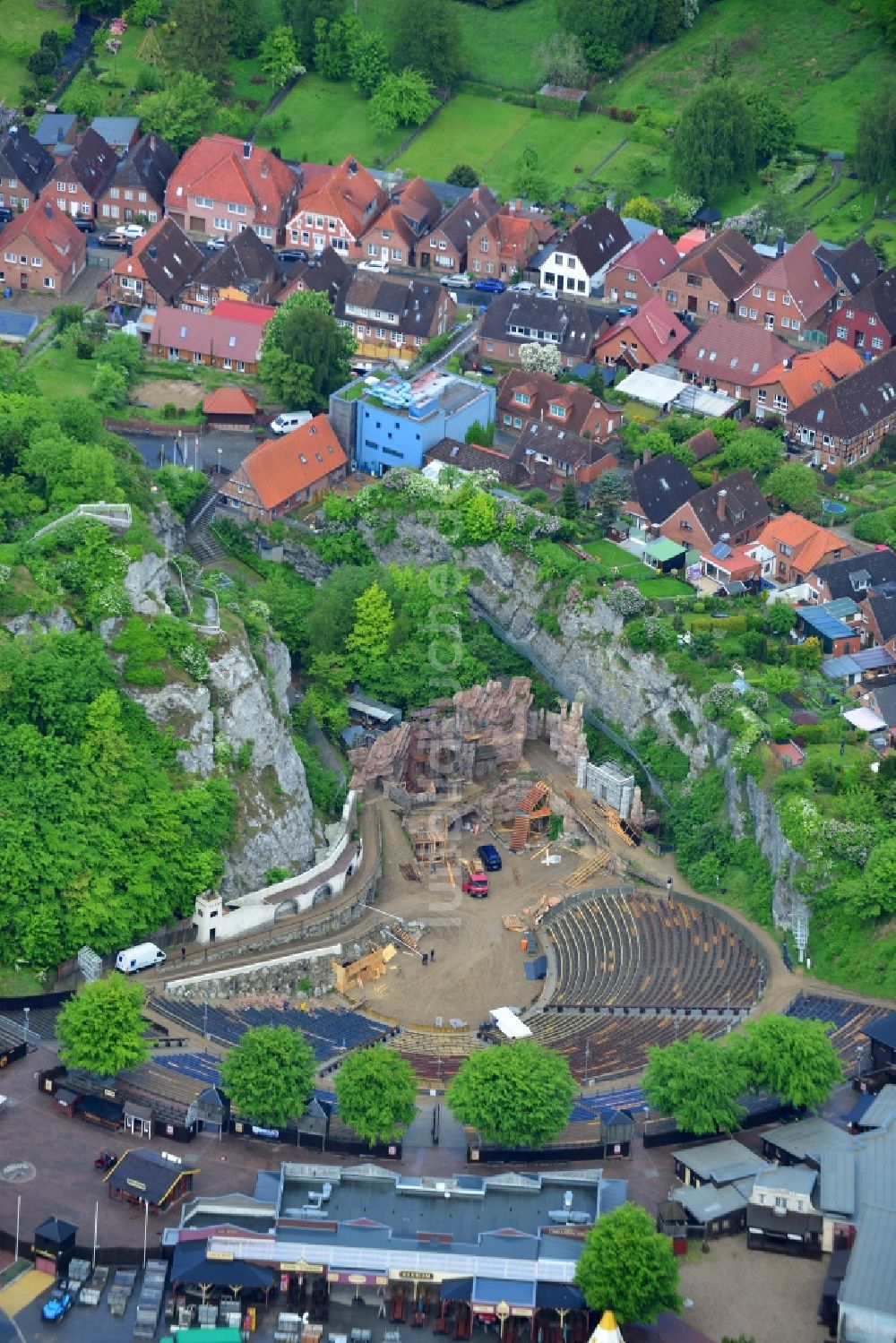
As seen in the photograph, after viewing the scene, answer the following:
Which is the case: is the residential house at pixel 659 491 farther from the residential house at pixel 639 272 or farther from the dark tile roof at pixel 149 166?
the dark tile roof at pixel 149 166

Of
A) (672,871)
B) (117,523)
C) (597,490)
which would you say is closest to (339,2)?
(597,490)

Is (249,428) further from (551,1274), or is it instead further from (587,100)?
(551,1274)

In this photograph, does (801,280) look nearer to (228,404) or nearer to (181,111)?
(228,404)

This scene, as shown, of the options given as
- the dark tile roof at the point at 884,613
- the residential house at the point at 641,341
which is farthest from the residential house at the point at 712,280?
the dark tile roof at the point at 884,613

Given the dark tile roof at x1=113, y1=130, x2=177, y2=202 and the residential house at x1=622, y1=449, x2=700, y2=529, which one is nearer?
the residential house at x1=622, y1=449, x2=700, y2=529

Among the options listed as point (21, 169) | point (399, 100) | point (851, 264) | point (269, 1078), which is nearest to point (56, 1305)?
point (269, 1078)

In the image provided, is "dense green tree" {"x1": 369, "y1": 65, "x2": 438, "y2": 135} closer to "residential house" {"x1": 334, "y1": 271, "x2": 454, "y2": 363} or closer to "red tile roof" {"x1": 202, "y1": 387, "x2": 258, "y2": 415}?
"residential house" {"x1": 334, "y1": 271, "x2": 454, "y2": 363}

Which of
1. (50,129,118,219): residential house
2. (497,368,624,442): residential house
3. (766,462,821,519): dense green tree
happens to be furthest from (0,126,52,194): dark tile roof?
(766,462,821,519): dense green tree
